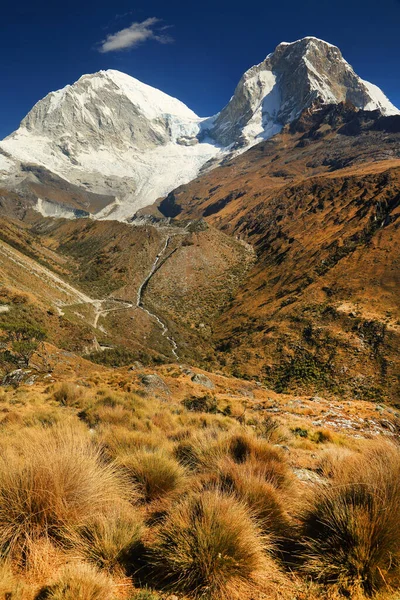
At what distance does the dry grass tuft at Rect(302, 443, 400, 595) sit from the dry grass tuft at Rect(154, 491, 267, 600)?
63 centimetres

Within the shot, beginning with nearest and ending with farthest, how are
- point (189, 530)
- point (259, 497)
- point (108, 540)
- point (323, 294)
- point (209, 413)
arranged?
point (189, 530), point (108, 540), point (259, 497), point (209, 413), point (323, 294)

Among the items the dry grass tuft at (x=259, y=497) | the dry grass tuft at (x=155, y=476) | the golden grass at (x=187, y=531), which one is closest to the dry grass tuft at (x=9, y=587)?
the golden grass at (x=187, y=531)

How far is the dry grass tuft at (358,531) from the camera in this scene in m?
3.09

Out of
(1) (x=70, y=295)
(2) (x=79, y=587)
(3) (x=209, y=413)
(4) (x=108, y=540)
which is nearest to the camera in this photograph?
(2) (x=79, y=587)

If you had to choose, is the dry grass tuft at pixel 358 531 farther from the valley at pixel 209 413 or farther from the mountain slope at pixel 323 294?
the mountain slope at pixel 323 294

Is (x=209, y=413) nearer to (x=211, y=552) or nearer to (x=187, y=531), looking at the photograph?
(x=187, y=531)

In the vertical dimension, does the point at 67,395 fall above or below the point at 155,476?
below

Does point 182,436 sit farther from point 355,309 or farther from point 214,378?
point 355,309

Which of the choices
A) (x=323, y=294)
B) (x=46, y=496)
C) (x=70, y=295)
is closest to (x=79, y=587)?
(x=46, y=496)

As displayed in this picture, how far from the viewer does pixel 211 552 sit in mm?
3137

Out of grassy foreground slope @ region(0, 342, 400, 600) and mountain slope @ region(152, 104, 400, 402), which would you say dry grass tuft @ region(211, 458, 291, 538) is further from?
mountain slope @ region(152, 104, 400, 402)

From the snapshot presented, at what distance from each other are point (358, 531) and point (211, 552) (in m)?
1.49

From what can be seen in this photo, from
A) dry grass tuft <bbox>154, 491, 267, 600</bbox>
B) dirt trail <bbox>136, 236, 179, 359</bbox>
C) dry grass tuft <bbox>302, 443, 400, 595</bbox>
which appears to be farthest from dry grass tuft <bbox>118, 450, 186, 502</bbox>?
dirt trail <bbox>136, 236, 179, 359</bbox>

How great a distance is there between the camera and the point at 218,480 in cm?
442
